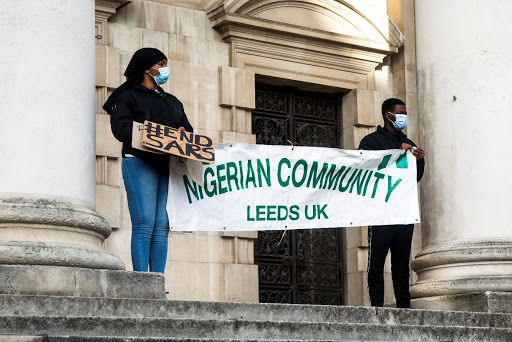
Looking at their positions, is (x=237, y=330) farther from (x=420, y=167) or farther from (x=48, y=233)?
(x=420, y=167)

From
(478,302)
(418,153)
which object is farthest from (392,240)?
(478,302)

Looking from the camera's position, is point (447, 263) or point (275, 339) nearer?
point (275, 339)

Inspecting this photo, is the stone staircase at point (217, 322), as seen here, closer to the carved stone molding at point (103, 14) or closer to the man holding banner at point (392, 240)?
the man holding banner at point (392, 240)

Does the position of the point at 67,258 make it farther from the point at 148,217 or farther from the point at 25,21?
the point at 25,21

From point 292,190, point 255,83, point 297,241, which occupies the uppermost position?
point 255,83

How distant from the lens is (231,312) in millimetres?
10352

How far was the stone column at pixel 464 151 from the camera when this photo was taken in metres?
13.4

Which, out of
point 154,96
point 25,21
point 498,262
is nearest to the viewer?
point 25,21

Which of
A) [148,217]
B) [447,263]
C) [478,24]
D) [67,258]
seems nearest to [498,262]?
[447,263]

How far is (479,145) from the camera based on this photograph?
13812 millimetres

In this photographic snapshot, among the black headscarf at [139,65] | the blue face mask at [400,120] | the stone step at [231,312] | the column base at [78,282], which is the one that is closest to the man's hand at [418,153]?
the blue face mask at [400,120]

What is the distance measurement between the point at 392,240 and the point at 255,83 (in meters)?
3.72

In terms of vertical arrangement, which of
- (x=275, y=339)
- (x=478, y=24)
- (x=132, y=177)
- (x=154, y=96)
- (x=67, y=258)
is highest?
(x=478, y=24)

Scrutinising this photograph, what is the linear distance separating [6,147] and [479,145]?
535 cm
